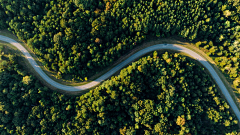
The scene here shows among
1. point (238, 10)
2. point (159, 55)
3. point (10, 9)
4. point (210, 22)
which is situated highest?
point (238, 10)

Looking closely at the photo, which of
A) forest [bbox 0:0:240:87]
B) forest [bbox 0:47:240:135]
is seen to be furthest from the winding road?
forest [bbox 0:0:240:87]

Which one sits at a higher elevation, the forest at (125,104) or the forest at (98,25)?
the forest at (98,25)

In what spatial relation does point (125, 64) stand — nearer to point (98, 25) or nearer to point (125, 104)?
point (125, 104)

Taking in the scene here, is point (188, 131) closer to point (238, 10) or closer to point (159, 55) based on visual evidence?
point (159, 55)

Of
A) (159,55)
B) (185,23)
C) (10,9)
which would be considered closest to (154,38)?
(159,55)

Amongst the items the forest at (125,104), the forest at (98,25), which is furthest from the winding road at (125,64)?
the forest at (98,25)

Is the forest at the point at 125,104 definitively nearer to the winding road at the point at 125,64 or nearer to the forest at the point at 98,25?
the winding road at the point at 125,64
